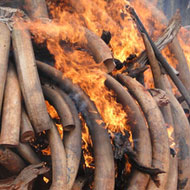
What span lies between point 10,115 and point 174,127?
264cm

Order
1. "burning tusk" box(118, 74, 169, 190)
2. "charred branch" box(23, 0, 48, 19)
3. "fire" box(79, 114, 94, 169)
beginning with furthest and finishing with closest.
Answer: "charred branch" box(23, 0, 48, 19) < "fire" box(79, 114, 94, 169) < "burning tusk" box(118, 74, 169, 190)

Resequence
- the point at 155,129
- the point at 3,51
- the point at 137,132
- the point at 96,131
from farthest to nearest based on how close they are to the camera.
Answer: the point at 155,129 < the point at 137,132 < the point at 96,131 < the point at 3,51

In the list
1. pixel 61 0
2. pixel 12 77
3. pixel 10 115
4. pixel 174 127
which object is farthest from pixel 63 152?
pixel 61 0

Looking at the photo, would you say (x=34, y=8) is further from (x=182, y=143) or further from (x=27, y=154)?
(x=182, y=143)

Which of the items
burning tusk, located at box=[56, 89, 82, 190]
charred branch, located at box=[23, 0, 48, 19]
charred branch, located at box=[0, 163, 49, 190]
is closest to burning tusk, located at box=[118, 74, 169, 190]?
burning tusk, located at box=[56, 89, 82, 190]

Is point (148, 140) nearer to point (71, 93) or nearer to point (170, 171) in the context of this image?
point (170, 171)

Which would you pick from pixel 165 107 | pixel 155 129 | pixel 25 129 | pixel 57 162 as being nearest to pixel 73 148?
pixel 57 162

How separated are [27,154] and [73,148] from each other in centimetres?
55

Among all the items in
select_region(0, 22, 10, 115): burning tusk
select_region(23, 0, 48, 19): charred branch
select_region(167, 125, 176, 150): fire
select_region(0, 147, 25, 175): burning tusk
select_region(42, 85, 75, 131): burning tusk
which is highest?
select_region(23, 0, 48, 19): charred branch

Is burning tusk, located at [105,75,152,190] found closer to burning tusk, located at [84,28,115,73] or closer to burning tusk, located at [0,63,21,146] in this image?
burning tusk, located at [84,28,115,73]

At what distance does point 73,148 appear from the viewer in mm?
3461

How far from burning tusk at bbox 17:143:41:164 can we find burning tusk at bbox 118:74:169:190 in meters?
1.50

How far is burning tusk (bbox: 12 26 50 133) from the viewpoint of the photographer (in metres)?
3.27

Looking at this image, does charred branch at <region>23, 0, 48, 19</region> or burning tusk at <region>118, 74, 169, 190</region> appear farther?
charred branch at <region>23, 0, 48, 19</region>
